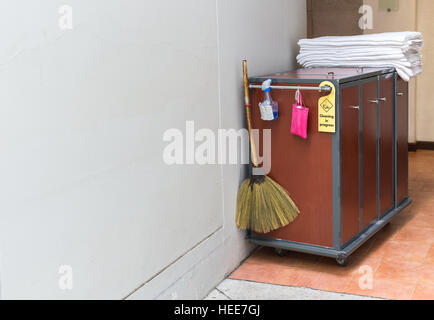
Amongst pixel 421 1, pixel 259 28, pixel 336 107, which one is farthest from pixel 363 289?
pixel 421 1

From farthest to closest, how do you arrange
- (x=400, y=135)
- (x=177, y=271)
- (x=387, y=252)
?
(x=400, y=135)
(x=387, y=252)
(x=177, y=271)

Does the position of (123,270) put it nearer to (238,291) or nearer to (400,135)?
(238,291)

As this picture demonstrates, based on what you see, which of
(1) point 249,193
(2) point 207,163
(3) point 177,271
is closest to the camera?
(3) point 177,271

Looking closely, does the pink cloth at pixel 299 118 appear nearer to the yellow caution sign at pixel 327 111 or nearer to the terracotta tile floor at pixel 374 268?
the yellow caution sign at pixel 327 111

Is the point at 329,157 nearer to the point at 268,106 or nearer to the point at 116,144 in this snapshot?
the point at 268,106

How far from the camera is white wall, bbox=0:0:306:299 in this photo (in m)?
2.04

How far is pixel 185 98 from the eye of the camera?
10.0 feet

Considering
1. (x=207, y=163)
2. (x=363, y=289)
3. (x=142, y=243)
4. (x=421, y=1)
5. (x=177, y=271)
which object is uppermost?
(x=421, y=1)

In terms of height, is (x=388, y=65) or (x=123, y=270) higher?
(x=388, y=65)

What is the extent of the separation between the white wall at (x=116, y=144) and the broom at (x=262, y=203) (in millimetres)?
70

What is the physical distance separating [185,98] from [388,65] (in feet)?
5.25

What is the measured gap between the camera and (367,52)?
4023 mm

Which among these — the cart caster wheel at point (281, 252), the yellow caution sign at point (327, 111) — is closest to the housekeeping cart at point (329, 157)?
the yellow caution sign at point (327, 111)

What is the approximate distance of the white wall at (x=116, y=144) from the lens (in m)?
2.04
